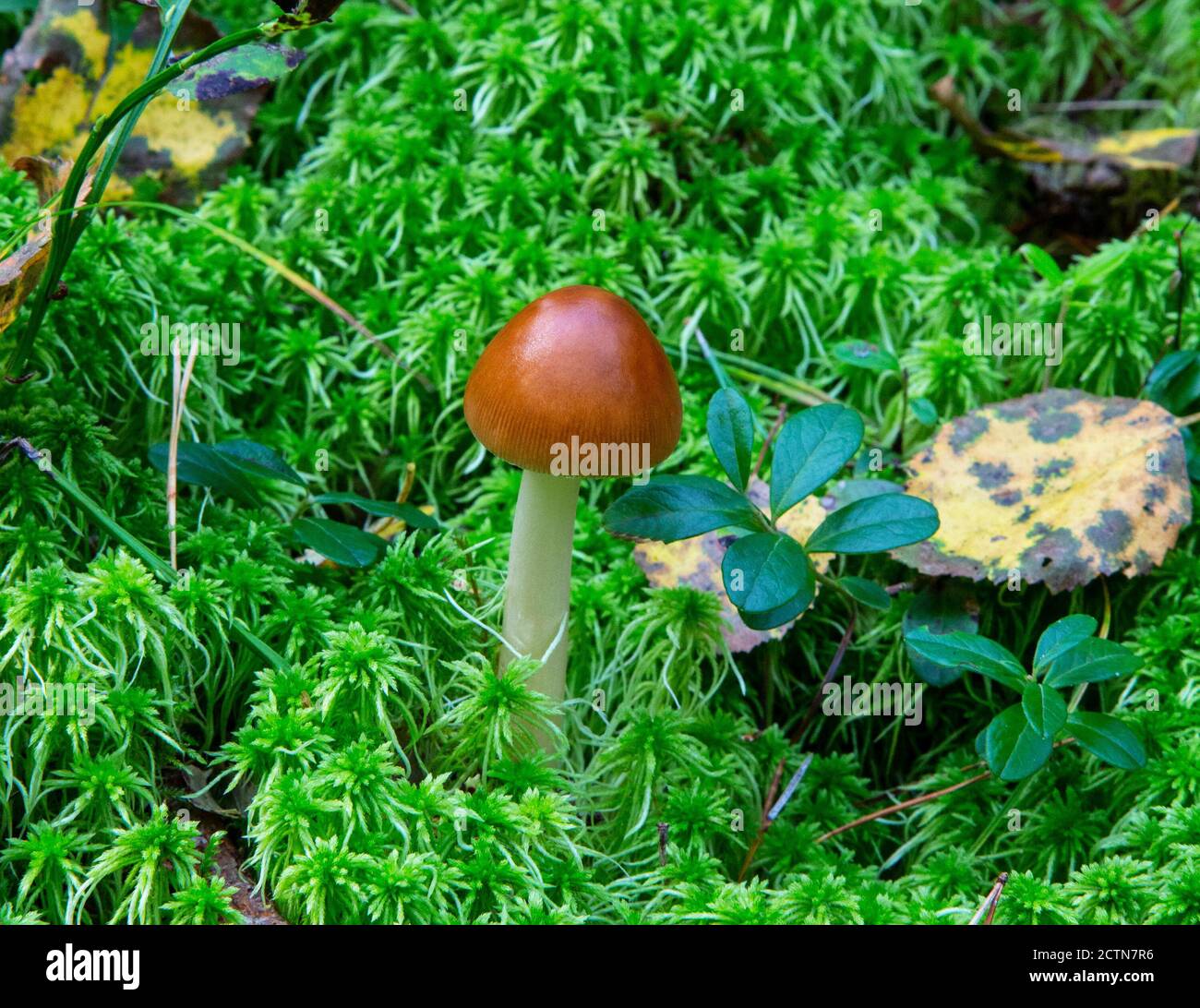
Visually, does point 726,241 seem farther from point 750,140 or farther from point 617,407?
point 617,407

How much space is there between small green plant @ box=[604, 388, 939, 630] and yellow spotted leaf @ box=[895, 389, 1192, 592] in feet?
1.01

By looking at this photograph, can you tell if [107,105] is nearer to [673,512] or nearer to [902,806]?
[673,512]

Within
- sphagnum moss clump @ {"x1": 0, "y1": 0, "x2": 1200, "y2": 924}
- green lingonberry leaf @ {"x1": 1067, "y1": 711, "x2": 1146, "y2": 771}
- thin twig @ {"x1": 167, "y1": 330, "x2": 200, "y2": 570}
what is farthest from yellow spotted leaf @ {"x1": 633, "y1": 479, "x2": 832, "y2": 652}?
thin twig @ {"x1": 167, "y1": 330, "x2": 200, "y2": 570}

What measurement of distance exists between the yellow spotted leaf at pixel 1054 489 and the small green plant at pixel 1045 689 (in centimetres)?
30

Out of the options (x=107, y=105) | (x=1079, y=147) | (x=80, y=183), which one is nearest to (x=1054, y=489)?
(x=1079, y=147)

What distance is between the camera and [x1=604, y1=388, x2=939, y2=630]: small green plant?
7.50 ft

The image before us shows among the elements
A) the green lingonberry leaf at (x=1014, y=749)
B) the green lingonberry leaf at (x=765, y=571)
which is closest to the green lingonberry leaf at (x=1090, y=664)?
the green lingonberry leaf at (x=1014, y=749)

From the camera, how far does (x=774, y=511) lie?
2363mm

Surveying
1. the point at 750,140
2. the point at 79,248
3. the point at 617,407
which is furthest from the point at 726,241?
the point at 79,248

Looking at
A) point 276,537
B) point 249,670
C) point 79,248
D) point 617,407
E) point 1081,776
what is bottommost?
point 1081,776

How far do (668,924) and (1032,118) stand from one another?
3087 millimetres

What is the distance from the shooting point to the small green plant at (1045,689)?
217 centimetres

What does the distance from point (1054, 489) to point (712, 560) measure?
0.81 m
